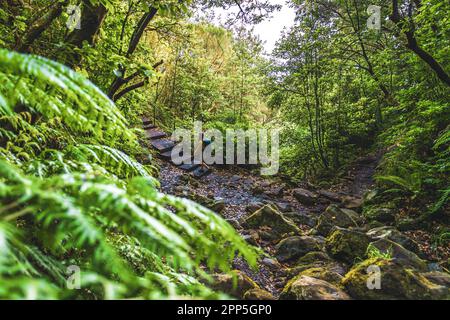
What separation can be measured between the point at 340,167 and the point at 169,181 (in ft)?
17.7

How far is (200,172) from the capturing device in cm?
841

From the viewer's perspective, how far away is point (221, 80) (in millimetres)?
11812

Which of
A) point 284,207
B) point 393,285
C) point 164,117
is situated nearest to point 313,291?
point 393,285

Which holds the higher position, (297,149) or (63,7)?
(297,149)

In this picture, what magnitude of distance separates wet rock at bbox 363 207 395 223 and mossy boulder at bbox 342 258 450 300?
2.65 meters

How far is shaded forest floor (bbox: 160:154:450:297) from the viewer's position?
394 cm

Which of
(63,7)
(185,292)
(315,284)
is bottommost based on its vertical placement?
(315,284)

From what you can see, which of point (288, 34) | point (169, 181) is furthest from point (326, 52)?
point (169, 181)

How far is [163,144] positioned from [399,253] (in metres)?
7.09

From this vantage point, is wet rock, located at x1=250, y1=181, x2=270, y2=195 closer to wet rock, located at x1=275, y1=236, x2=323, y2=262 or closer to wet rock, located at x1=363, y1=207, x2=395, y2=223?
wet rock, located at x1=363, y1=207, x2=395, y2=223

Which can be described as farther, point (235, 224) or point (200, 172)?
point (200, 172)

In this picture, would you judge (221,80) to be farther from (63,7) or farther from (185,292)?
(185,292)

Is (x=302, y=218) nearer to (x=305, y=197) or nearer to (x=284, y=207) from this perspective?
(x=284, y=207)

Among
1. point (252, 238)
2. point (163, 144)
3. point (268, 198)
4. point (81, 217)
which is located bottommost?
point (252, 238)
